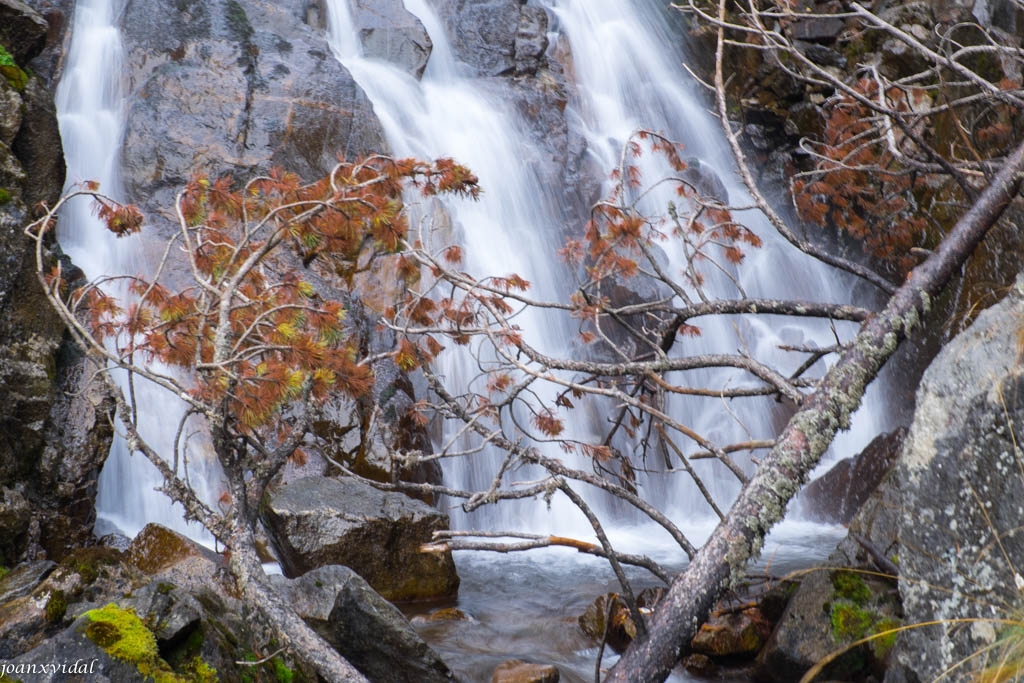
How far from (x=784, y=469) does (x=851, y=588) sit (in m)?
1.96

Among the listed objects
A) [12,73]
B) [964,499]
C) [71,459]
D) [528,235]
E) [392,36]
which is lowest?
[71,459]

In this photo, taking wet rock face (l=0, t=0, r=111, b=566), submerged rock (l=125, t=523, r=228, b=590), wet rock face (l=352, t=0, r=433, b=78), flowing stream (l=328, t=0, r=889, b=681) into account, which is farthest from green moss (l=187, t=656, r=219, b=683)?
wet rock face (l=352, t=0, r=433, b=78)

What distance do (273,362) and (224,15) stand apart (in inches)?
306

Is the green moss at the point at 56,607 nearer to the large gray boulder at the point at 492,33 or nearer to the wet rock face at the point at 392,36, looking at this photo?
the wet rock face at the point at 392,36

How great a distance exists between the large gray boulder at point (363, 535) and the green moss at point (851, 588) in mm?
2790

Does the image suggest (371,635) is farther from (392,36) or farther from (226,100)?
(392,36)

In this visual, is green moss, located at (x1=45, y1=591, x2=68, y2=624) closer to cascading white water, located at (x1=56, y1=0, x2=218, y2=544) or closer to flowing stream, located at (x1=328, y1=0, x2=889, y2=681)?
cascading white water, located at (x1=56, y1=0, x2=218, y2=544)

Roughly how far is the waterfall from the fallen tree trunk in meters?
5.24

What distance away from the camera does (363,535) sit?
567cm

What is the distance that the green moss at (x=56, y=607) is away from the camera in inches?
119

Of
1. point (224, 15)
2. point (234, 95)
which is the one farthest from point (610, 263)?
point (224, 15)

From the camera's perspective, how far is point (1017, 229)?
670 centimetres

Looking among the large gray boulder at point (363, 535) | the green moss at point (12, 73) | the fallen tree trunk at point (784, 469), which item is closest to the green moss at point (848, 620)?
the fallen tree trunk at point (784, 469)

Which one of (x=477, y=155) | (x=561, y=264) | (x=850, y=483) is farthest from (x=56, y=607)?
(x=477, y=155)
